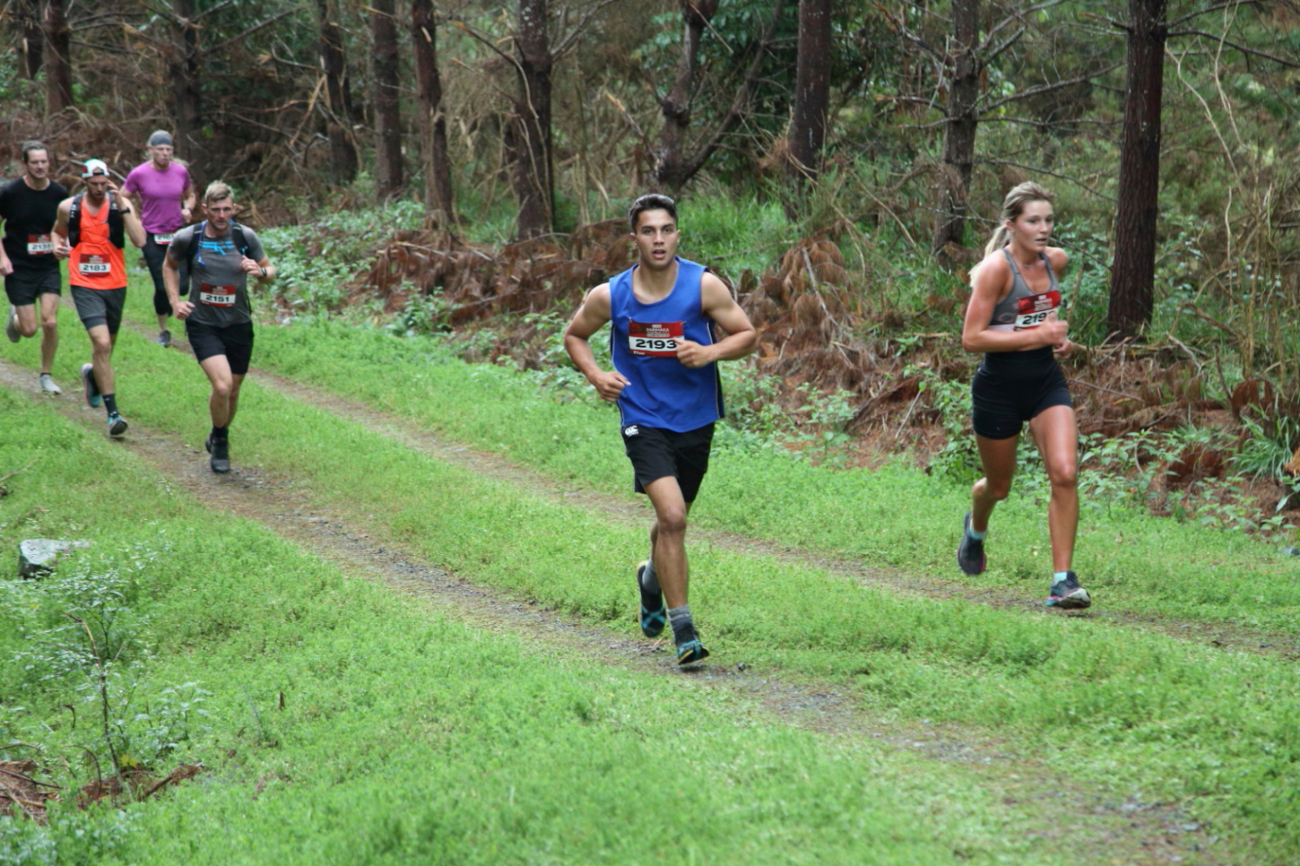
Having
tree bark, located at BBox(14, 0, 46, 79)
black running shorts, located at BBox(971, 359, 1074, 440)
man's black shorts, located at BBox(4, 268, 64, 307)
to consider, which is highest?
tree bark, located at BBox(14, 0, 46, 79)

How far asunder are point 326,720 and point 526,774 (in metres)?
1.46

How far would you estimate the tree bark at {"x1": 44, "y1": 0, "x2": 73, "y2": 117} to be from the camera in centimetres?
2209

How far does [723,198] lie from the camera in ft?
56.4

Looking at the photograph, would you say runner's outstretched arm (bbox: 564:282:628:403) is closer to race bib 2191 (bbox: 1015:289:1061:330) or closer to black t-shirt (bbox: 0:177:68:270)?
race bib 2191 (bbox: 1015:289:1061:330)

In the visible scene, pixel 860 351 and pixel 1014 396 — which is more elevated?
pixel 1014 396

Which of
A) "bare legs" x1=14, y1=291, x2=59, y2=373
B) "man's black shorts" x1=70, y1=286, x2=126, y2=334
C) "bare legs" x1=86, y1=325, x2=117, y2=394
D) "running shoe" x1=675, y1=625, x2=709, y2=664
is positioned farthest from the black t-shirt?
"running shoe" x1=675, y1=625, x2=709, y2=664

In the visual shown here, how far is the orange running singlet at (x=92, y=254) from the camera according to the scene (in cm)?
1105

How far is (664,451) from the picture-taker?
594 cm

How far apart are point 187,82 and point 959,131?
16480mm

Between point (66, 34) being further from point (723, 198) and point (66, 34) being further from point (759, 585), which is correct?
point (759, 585)

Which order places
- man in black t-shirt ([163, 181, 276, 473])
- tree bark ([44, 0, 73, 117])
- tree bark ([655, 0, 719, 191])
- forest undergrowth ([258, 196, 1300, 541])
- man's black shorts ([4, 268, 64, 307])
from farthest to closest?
tree bark ([44, 0, 73, 117]) → tree bark ([655, 0, 719, 191]) → man's black shorts ([4, 268, 64, 307]) → man in black t-shirt ([163, 181, 276, 473]) → forest undergrowth ([258, 196, 1300, 541])

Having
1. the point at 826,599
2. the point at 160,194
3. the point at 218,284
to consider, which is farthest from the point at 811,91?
the point at 826,599

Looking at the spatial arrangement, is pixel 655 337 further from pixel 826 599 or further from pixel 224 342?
pixel 224 342

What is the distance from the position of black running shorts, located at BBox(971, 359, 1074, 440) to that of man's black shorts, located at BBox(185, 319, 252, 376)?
6320 millimetres
